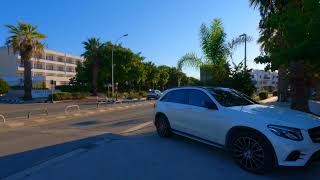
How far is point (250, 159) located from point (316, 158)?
112 centimetres

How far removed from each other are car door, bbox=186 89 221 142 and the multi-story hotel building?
2973 inches

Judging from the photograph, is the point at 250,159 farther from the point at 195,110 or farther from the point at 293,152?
the point at 195,110

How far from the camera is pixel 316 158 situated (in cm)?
665

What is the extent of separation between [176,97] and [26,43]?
1625 inches

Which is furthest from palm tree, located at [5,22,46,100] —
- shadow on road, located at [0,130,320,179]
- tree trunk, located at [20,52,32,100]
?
shadow on road, located at [0,130,320,179]

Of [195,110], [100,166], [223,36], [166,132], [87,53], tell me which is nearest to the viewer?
[100,166]

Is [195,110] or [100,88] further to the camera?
[100,88]

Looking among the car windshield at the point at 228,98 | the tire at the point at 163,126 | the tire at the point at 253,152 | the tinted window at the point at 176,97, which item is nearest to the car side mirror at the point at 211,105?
the car windshield at the point at 228,98

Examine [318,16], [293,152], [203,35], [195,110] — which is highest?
[203,35]

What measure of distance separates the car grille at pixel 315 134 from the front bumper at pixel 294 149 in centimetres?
9

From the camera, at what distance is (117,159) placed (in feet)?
26.5

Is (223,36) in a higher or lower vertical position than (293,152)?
higher

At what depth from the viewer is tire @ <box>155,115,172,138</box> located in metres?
Result: 10.4

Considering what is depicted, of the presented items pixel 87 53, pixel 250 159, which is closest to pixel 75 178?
pixel 250 159
